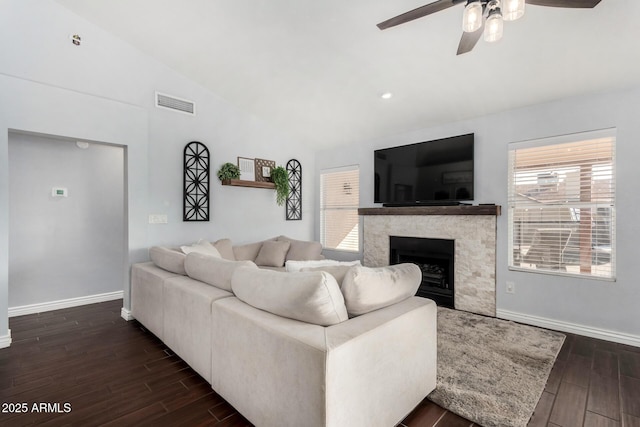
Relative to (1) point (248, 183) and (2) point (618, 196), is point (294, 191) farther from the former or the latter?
(2) point (618, 196)

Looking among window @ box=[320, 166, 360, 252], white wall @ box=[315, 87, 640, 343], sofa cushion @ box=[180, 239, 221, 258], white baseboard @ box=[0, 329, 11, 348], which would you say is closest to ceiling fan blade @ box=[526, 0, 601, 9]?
white wall @ box=[315, 87, 640, 343]

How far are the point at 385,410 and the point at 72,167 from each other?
182 inches

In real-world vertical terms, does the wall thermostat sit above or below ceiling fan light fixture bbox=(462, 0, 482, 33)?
below

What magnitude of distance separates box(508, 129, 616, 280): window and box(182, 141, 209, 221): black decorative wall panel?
3938 millimetres

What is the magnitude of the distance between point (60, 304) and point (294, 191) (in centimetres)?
364

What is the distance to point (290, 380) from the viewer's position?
1.41m

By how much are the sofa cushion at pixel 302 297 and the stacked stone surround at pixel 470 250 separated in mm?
2776

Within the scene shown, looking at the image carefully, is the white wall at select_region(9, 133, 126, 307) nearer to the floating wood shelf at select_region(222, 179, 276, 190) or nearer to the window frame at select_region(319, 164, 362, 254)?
the floating wood shelf at select_region(222, 179, 276, 190)

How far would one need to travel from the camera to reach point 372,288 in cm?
171

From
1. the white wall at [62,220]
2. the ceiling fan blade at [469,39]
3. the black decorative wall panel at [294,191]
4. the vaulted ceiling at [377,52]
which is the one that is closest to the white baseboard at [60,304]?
the white wall at [62,220]

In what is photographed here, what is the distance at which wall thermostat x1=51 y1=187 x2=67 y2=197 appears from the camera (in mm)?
3834

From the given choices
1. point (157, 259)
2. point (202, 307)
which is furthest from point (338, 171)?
point (202, 307)

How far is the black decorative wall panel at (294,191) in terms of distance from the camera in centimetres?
545

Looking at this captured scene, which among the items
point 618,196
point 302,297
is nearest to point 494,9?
point 302,297
